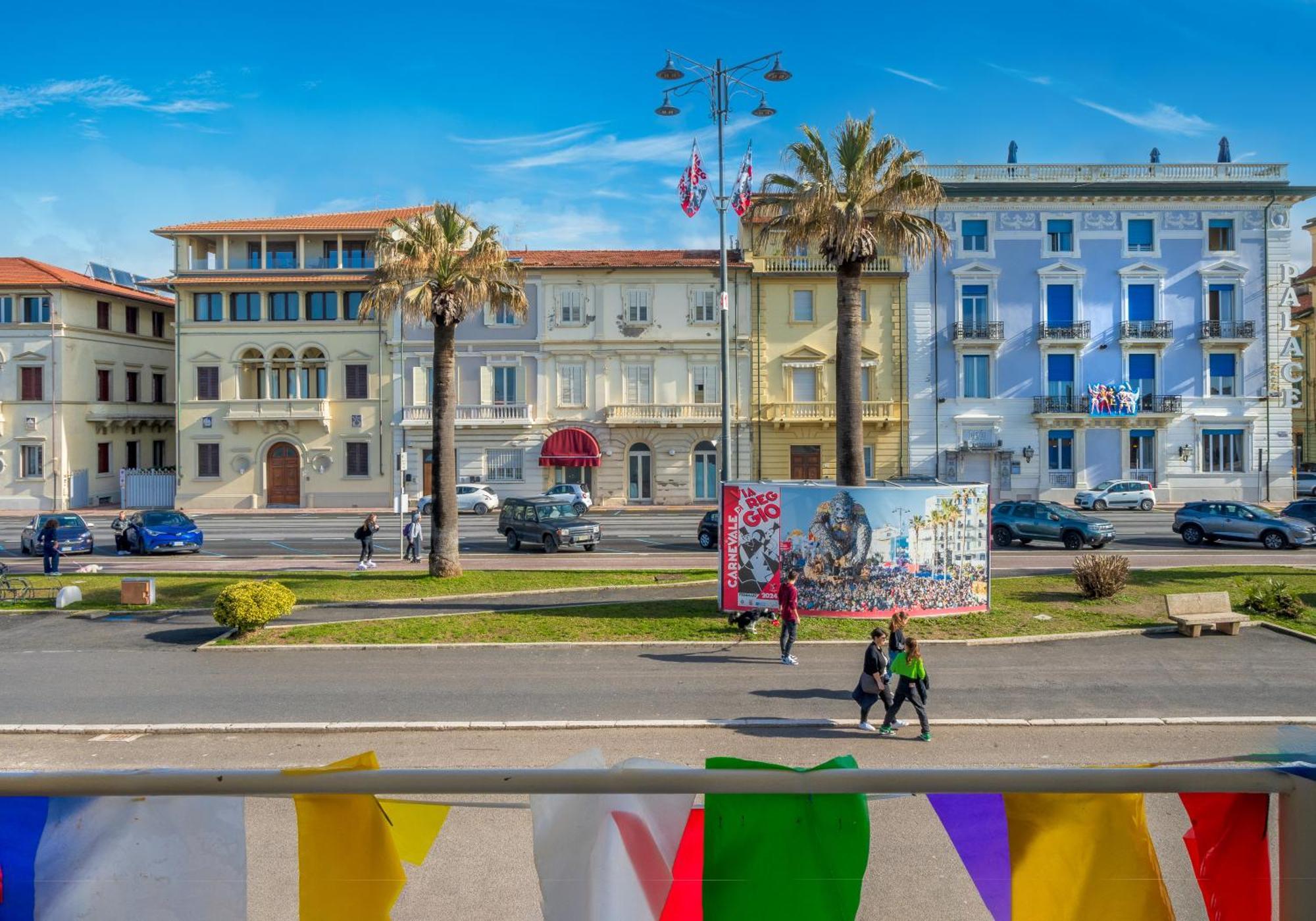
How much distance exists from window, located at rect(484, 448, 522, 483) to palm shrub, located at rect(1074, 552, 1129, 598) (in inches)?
1332

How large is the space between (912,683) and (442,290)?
51.1ft

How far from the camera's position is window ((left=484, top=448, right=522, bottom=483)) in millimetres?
48969

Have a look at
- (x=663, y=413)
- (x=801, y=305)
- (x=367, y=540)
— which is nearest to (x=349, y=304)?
(x=663, y=413)

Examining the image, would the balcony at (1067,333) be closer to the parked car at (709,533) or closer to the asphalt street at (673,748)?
the parked car at (709,533)

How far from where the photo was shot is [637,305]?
49.1 metres

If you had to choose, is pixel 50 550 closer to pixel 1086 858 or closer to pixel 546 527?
pixel 546 527

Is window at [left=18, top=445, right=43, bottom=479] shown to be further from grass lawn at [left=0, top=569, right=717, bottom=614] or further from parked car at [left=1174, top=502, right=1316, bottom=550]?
parked car at [left=1174, top=502, right=1316, bottom=550]

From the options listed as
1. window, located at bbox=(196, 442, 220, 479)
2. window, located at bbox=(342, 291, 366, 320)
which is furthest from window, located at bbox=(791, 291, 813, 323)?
window, located at bbox=(196, 442, 220, 479)

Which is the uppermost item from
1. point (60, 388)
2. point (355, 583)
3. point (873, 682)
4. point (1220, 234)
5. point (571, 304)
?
point (1220, 234)

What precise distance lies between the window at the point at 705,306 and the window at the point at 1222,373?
26410 mm

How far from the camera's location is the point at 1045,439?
158 feet

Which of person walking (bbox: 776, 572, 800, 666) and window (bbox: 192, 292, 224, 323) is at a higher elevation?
window (bbox: 192, 292, 224, 323)

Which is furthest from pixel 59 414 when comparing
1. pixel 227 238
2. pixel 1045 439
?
pixel 1045 439

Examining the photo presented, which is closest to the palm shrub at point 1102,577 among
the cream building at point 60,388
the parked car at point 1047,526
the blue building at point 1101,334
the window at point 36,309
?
the parked car at point 1047,526
